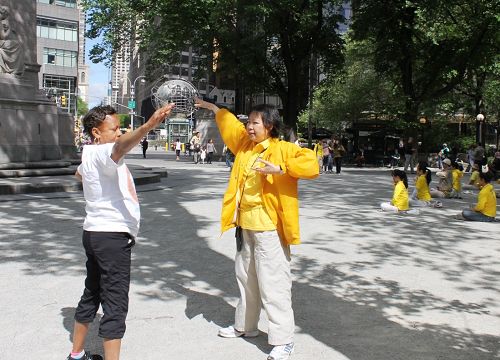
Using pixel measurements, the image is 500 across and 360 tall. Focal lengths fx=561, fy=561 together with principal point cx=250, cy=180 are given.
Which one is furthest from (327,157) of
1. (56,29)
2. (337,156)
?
(56,29)

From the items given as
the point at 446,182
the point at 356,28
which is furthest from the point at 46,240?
the point at 356,28

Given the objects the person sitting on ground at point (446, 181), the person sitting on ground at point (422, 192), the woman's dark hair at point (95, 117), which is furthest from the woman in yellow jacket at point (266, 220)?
the person sitting on ground at point (446, 181)

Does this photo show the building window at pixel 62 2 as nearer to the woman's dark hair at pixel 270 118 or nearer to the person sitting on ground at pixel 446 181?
the person sitting on ground at pixel 446 181

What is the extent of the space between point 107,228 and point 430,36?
82.8ft

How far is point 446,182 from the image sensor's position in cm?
1546

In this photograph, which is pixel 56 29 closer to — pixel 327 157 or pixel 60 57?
pixel 60 57

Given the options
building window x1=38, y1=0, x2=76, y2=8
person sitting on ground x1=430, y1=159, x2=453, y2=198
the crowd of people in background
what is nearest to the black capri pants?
the crowd of people in background

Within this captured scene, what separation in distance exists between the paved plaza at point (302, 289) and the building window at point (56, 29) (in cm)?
6827

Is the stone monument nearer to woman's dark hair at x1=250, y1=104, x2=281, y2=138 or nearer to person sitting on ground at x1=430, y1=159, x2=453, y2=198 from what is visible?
person sitting on ground at x1=430, y1=159, x2=453, y2=198

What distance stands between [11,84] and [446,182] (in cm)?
1200

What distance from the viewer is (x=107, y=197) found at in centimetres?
352

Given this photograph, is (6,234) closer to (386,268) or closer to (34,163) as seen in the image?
(386,268)

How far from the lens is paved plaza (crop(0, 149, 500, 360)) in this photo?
13.3ft

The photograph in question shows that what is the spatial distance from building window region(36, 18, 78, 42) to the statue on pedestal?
61.0 metres
